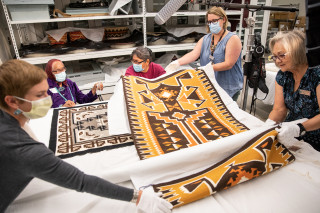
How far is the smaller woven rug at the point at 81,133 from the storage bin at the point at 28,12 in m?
1.15

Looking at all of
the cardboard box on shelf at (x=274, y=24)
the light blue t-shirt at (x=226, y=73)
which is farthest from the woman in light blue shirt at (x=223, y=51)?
the cardboard box on shelf at (x=274, y=24)

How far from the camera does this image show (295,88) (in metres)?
1.20

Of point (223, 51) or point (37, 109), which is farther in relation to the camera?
point (223, 51)

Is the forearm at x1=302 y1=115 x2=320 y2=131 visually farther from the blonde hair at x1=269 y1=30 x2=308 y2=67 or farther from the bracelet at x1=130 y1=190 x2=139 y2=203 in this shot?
the bracelet at x1=130 y1=190 x2=139 y2=203

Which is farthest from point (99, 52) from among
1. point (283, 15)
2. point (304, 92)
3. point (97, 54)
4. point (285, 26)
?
point (283, 15)

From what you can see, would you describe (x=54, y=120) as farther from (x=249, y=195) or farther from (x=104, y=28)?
(x=104, y=28)

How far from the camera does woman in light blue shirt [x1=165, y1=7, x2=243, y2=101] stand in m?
1.64

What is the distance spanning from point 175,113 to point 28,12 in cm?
180

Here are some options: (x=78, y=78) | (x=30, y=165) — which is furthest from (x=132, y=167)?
(x=78, y=78)

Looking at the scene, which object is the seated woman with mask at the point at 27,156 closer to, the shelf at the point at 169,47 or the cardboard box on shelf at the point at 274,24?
the shelf at the point at 169,47

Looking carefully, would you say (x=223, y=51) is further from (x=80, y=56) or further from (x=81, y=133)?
(x=80, y=56)

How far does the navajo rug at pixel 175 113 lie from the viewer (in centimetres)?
112

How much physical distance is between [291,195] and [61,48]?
94.3 inches

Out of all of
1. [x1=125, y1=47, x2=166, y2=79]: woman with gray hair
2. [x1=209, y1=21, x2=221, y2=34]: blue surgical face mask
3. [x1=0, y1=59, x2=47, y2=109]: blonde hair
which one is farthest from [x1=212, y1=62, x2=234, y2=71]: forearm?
[x1=0, y1=59, x2=47, y2=109]: blonde hair
